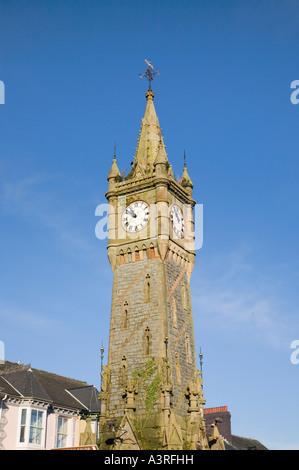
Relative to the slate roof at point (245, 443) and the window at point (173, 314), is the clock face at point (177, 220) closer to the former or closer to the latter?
the window at point (173, 314)

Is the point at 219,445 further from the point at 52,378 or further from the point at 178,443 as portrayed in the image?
→ the point at 52,378

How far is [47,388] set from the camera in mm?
46344

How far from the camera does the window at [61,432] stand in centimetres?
4347

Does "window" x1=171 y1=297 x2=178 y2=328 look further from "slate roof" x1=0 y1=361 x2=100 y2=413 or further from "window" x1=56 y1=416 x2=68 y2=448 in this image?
"window" x1=56 y1=416 x2=68 y2=448

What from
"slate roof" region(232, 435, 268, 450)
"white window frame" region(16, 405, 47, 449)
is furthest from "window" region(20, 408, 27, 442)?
"slate roof" region(232, 435, 268, 450)

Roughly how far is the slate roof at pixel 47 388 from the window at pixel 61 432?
3.69ft

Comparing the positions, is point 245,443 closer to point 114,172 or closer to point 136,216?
point 136,216

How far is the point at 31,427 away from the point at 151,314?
44.2 feet

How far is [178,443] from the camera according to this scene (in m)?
43.5

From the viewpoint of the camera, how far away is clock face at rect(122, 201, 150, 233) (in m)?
52.8

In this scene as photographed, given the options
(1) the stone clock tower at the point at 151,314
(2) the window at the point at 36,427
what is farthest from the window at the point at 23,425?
(1) the stone clock tower at the point at 151,314
